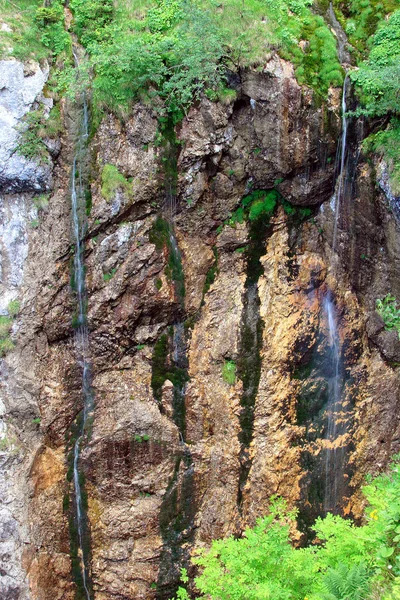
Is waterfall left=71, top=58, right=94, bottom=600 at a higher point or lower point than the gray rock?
lower

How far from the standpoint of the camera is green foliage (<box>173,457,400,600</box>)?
4.66m

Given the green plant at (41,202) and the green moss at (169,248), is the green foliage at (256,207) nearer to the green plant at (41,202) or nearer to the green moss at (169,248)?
the green moss at (169,248)

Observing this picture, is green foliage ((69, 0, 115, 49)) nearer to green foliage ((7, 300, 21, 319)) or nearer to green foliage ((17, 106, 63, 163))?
green foliage ((17, 106, 63, 163))

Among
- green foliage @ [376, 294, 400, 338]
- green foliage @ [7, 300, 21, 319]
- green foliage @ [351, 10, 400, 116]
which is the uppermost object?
green foliage @ [351, 10, 400, 116]

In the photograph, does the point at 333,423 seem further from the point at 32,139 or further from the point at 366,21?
the point at 32,139

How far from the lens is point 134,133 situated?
1001cm

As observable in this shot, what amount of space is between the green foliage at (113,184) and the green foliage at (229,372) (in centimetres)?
392

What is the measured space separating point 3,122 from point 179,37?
3904mm

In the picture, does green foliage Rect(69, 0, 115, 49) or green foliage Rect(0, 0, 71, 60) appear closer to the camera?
green foliage Rect(0, 0, 71, 60)

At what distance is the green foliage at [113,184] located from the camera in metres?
9.96

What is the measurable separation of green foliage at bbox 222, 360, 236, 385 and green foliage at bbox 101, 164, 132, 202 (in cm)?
392

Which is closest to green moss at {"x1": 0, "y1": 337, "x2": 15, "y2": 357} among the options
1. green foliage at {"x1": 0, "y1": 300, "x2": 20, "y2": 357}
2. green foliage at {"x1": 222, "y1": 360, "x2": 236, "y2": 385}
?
green foliage at {"x1": 0, "y1": 300, "x2": 20, "y2": 357}

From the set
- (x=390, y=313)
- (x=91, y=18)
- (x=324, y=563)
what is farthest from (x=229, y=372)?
(x=91, y=18)

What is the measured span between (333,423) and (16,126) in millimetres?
8758
